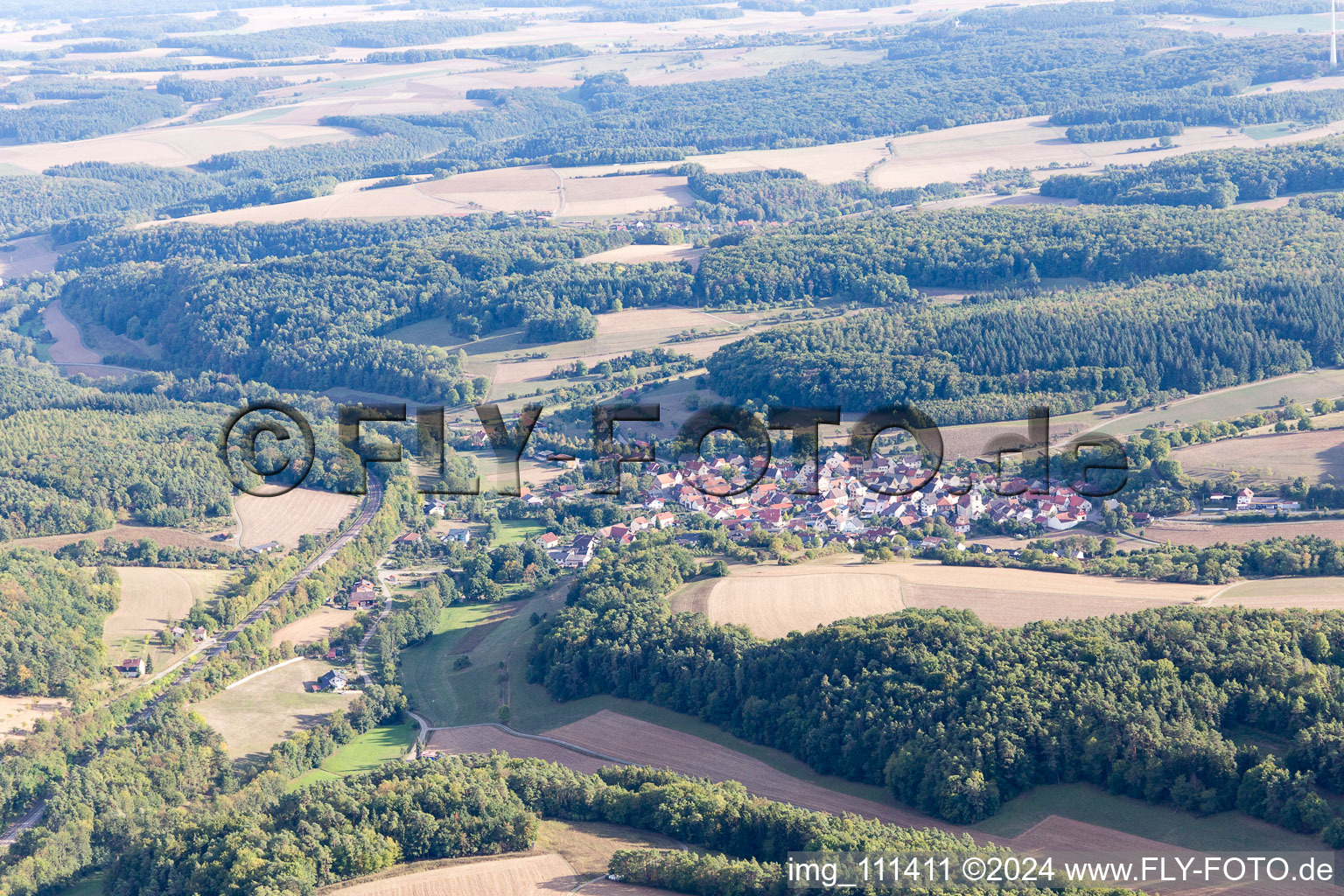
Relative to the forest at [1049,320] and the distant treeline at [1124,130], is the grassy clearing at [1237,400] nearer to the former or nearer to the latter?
the forest at [1049,320]

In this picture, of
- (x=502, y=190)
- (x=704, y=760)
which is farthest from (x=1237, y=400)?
(x=502, y=190)

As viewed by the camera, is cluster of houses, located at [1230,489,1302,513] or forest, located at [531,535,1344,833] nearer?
forest, located at [531,535,1344,833]

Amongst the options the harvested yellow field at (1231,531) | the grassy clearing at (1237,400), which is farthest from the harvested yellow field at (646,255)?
the harvested yellow field at (1231,531)

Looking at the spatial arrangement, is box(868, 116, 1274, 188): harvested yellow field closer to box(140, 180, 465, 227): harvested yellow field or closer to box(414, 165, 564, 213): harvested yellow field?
box(414, 165, 564, 213): harvested yellow field

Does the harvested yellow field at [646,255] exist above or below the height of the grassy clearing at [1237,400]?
above

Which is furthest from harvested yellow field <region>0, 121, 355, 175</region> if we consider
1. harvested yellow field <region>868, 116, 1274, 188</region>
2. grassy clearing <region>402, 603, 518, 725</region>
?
grassy clearing <region>402, 603, 518, 725</region>
